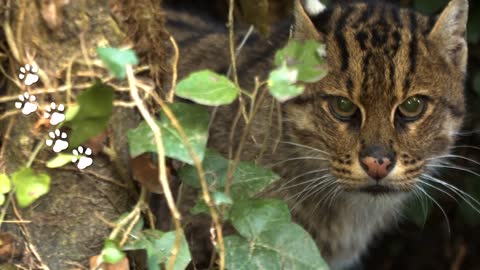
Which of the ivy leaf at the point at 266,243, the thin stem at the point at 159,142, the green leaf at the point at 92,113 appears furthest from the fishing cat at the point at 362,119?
the green leaf at the point at 92,113

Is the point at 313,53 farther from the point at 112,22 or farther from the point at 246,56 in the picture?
the point at 246,56

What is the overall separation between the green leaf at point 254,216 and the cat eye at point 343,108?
28.0 inches

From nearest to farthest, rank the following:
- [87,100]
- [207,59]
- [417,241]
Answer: [87,100]
[207,59]
[417,241]

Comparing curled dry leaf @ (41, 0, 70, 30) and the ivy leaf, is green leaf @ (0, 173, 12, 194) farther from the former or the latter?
the ivy leaf

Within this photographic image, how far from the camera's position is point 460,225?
5395mm

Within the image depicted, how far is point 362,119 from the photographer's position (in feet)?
10.6

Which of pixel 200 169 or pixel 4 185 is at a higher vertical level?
pixel 200 169

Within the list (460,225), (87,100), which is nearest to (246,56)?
(87,100)

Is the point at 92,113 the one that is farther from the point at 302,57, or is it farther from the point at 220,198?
the point at 302,57

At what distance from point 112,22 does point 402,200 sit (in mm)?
1756

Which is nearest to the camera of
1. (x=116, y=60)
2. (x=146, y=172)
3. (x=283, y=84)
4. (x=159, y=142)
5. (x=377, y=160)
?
(x=116, y=60)

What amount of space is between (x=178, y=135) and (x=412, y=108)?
117cm

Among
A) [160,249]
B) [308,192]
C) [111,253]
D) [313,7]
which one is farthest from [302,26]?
[111,253]

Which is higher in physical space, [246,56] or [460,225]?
[246,56]
